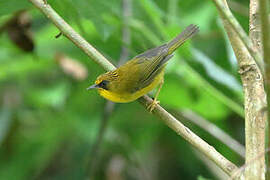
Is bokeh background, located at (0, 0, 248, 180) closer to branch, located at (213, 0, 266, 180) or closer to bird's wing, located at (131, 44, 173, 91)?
bird's wing, located at (131, 44, 173, 91)

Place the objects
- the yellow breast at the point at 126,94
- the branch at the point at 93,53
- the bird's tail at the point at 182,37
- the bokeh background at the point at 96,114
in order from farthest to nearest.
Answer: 1. the bokeh background at the point at 96,114
2. the yellow breast at the point at 126,94
3. the bird's tail at the point at 182,37
4. the branch at the point at 93,53

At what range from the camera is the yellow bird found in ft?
10.0

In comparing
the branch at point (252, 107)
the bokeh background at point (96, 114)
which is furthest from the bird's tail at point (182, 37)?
the branch at point (252, 107)

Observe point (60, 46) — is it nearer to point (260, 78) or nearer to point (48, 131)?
point (48, 131)

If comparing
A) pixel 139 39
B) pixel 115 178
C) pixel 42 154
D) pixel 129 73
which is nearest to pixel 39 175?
pixel 42 154

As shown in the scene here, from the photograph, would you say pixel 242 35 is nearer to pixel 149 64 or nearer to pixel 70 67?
pixel 149 64

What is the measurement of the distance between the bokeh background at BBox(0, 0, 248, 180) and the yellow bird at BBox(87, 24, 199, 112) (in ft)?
0.84

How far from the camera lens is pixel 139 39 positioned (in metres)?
3.03

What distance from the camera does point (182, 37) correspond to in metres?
2.95

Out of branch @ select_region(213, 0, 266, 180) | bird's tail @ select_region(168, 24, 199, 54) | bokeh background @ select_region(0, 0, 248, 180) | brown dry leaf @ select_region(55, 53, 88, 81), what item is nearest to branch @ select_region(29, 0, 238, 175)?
branch @ select_region(213, 0, 266, 180)

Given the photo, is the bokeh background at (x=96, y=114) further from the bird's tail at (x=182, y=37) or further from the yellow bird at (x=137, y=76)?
the bird's tail at (x=182, y=37)

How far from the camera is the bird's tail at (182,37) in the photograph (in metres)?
2.93

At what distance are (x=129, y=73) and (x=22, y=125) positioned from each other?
1862 millimetres

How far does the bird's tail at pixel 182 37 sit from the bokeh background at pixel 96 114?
448 millimetres
